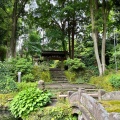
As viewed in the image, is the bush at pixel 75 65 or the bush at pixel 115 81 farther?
the bush at pixel 75 65

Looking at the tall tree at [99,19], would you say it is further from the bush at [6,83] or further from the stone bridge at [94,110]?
the stone bridge at [94,110]

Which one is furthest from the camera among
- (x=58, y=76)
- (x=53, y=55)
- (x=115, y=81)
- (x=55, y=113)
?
(x=53, y=55)

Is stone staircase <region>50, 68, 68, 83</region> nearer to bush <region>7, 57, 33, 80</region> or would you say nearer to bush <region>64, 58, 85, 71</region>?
bush <region>64, 58, 85, 71</region>

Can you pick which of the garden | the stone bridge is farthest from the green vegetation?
the stone bridge

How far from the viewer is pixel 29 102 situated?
898 centimetres

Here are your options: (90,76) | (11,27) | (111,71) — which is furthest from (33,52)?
(111,71)

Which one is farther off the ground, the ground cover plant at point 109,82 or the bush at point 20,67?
the bush at point 20,67

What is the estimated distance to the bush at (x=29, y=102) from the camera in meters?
8.93

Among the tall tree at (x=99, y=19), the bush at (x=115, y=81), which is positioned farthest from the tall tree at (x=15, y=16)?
the bush at (x=115, y=81)

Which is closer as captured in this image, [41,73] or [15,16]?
[41,73]

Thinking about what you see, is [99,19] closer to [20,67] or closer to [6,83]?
[20,67]

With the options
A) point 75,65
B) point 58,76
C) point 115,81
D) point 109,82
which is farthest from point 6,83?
point 115,81

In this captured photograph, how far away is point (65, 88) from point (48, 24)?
9350 millimetres

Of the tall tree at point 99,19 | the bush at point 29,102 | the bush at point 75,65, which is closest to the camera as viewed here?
the bush at point 29,102
